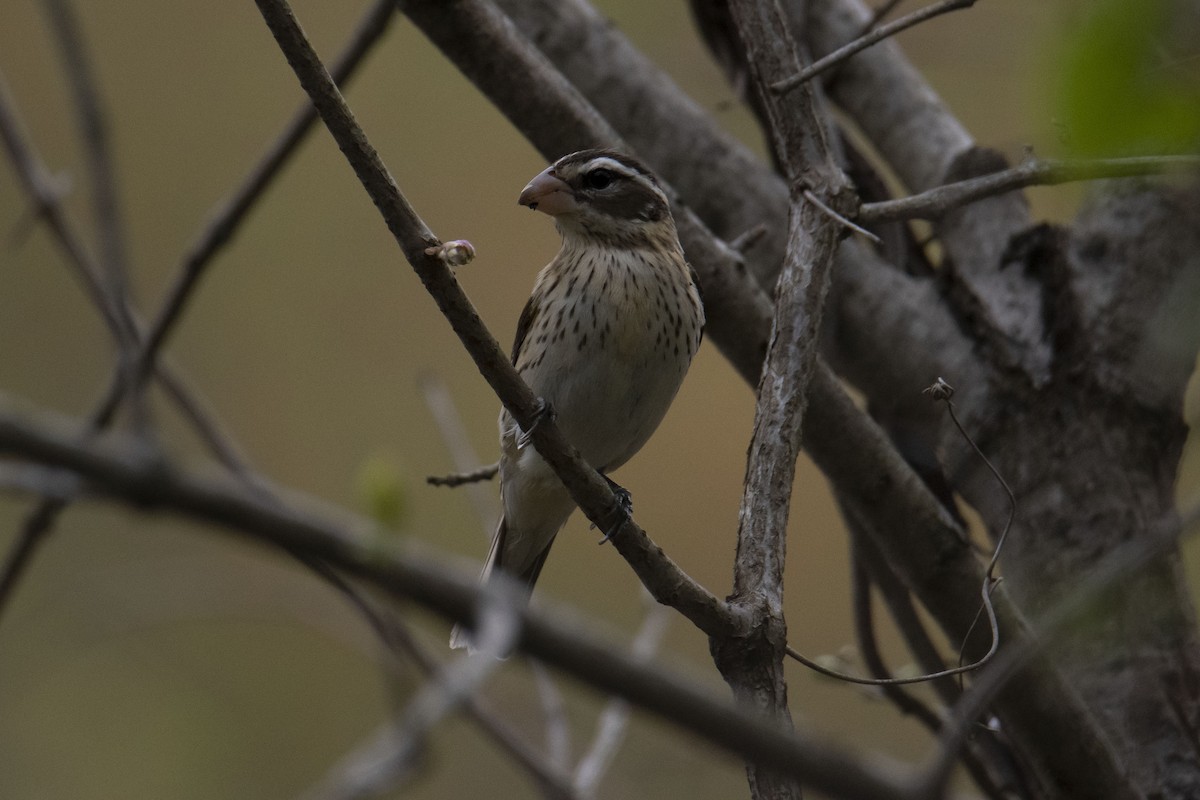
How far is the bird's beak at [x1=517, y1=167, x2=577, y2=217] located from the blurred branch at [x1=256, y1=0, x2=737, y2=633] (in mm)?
1237

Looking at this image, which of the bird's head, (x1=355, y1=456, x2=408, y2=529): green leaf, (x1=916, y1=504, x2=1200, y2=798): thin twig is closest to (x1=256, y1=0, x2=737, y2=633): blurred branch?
(x1=355, y1=456, x2=408, y2=529): green leaf

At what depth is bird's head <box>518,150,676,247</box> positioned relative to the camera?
124 inches

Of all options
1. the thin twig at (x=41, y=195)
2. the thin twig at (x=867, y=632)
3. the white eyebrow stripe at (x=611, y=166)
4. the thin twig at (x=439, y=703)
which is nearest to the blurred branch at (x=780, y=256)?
the white eyebrow stripe at (x=611, y=166)

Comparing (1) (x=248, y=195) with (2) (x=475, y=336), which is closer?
(2) (x=475, y=336)

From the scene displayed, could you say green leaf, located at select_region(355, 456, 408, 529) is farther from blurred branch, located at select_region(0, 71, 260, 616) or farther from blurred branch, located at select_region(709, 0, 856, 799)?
blurred branch, located at select_region(0, 71, 260, 616)

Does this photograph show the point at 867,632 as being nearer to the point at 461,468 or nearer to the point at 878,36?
the point at 461,468

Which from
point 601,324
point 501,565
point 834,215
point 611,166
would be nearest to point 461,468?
point 601,324

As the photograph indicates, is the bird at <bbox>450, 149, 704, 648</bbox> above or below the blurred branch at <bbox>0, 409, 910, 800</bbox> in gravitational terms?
below

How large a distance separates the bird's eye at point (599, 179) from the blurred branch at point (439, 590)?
8.12ft

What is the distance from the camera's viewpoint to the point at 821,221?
88.2 inches

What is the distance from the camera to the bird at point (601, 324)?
3131 mm

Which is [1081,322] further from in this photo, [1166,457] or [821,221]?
[821,221]

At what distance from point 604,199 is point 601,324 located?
406mm

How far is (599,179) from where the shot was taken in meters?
3.24
